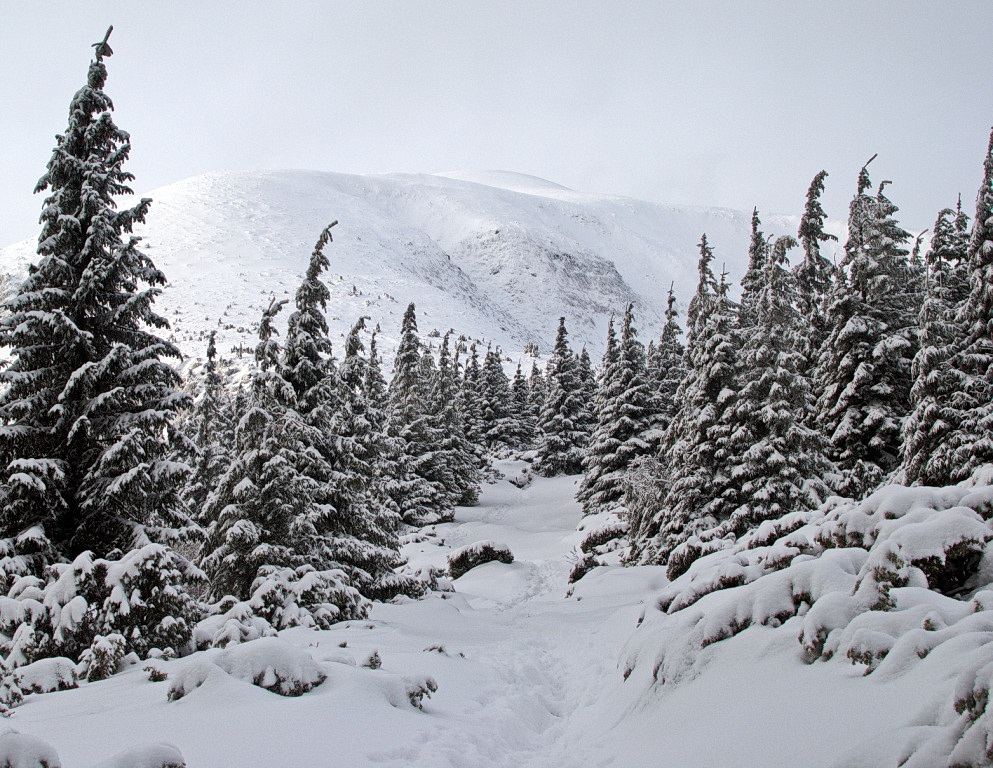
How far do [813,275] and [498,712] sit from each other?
24679mm

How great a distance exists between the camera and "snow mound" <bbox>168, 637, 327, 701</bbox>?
20.0 feet

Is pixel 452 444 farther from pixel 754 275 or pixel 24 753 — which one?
pixel 24 753

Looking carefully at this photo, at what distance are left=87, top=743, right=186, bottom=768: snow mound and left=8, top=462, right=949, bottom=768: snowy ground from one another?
95cm

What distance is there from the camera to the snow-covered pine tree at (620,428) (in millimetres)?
31375

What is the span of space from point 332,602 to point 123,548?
13.5 feet

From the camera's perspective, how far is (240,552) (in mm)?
13492

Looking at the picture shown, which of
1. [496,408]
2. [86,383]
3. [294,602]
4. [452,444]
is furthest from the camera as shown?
[496,408]

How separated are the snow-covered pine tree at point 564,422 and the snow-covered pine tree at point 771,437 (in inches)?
1119

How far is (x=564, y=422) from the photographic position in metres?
47.6

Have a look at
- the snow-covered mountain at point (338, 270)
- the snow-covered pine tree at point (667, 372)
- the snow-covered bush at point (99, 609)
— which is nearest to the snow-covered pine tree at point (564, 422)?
the snow-covered pine tree at point (667, 372)

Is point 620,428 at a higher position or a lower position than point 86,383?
lower

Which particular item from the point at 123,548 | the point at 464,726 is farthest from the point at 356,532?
the point at 464,726

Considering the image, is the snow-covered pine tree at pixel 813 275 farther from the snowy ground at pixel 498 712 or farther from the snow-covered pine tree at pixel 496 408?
the snow-covered pine tree at pixel 496 408

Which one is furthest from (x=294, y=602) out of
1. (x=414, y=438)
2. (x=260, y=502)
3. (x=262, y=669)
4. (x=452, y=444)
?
(x=452, y=444)
